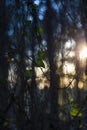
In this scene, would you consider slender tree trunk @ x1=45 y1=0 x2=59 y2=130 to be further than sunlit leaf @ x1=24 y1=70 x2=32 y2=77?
Yes

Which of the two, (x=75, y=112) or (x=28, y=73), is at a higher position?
A: (x=28, y=73)

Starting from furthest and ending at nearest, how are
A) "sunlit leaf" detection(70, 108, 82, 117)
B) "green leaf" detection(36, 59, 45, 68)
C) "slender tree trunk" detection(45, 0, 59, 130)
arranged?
"sunlit leaf" detection(70, 108, 82, 117) < "slender tree trunk" detection(45, 0, 59, 130) < "green leaf" detection(36, 59, 45, 68)

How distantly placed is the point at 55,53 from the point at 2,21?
46 cm

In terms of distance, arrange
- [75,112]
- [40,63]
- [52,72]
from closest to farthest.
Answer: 1. [40,63]
2. [52,72]
3. [75,112]

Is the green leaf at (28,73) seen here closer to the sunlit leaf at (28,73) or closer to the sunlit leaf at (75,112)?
the sunlit leaf at (28,73)

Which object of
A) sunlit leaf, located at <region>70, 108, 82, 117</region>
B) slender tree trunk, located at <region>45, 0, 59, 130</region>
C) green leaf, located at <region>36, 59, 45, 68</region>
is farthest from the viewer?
sunlit leaf, located at <region>70, 108, 82, 117</region>

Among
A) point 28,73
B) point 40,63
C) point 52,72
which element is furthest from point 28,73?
point 52,72

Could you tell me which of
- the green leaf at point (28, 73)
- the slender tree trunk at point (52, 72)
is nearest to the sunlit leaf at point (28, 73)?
the green leaf at point (28, 73)

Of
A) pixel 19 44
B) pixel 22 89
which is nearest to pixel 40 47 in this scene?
pixel 19 44

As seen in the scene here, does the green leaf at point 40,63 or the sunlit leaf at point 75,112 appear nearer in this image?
the green leaf at point 40,63

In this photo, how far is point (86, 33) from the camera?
9.68ft

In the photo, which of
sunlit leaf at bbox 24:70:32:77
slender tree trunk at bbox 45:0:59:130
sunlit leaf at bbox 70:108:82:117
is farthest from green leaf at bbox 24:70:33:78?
sunlit leaf at bbox 70:108:82:117

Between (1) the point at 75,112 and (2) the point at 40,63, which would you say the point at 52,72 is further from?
(1) the point at 75,112

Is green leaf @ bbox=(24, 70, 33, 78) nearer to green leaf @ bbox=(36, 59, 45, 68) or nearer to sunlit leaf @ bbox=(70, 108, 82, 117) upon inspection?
green leaf @ bbox=(36, 59, 45, 68)
